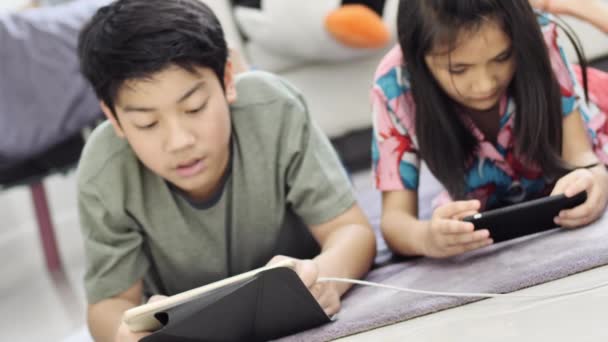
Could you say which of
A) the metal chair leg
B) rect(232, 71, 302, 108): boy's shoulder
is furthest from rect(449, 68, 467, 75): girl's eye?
the metal chair leg

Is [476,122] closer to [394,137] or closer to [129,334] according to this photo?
[394,137]

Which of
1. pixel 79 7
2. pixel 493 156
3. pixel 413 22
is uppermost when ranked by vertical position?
pixel 413 22

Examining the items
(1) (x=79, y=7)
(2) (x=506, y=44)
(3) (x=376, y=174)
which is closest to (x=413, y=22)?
(2) (x=506, y=44)

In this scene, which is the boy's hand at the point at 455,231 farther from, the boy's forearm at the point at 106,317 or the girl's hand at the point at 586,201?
the boy's forearm at the point at 106,317

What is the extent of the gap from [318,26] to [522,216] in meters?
0.97

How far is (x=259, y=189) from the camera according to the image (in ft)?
3.49

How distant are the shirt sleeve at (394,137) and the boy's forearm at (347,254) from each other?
0.31ft

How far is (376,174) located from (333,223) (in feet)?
0.37

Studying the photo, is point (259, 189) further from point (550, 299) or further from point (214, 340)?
point (550, 299)

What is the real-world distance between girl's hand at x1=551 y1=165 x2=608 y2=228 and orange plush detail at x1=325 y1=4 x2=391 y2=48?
872 millimetres

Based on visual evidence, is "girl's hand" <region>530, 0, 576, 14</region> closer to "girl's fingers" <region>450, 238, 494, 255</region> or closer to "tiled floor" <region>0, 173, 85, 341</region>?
"girl's fingers" <region>450, 238, 494, 255</region>

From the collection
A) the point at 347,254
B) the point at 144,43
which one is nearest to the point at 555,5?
the point at 347,254

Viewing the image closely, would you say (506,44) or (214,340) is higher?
(506,44)

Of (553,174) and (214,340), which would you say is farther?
(553,174)
